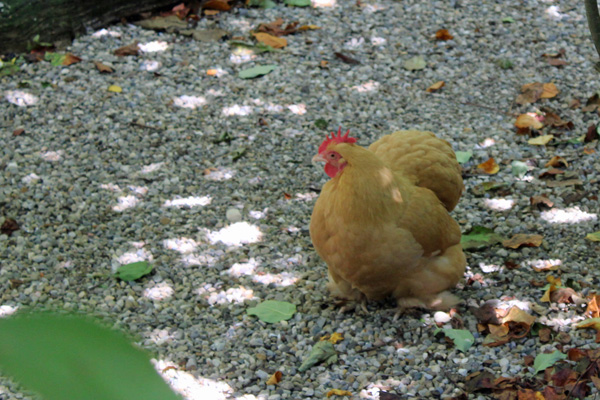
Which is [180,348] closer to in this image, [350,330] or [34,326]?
[350,330]

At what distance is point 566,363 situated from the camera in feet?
10.3

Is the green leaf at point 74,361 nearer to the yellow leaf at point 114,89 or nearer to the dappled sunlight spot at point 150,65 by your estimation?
the yellow leaf at point 114,89

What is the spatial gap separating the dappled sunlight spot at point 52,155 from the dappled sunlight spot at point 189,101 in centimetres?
107

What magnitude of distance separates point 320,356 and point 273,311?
1.50 ft

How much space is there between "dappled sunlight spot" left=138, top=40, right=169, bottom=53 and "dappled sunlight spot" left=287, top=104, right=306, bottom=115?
1488 millimetres

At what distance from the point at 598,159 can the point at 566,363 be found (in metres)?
2.26

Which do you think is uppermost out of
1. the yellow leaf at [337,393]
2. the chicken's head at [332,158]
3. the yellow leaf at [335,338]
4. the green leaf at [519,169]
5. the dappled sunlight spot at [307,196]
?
the chicken's head at [332,158]

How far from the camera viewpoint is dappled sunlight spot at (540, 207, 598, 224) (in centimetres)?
436

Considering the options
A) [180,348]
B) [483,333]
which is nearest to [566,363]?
[483,333]

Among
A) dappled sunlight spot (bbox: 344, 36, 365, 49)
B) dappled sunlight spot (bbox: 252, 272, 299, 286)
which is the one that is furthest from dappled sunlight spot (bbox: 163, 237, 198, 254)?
dappled sunlight spot (bbox: 344, 36, 365, 49)

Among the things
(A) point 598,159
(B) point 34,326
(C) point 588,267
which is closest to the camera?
(B) point 34,326

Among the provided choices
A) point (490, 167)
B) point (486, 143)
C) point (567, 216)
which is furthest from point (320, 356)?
point (486, 143)

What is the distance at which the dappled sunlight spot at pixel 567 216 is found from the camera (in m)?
4.36

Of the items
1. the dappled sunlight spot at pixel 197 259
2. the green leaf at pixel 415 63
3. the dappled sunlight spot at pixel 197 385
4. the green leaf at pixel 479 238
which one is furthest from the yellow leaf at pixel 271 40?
the dappled sunlight spot at pixel 197 385
